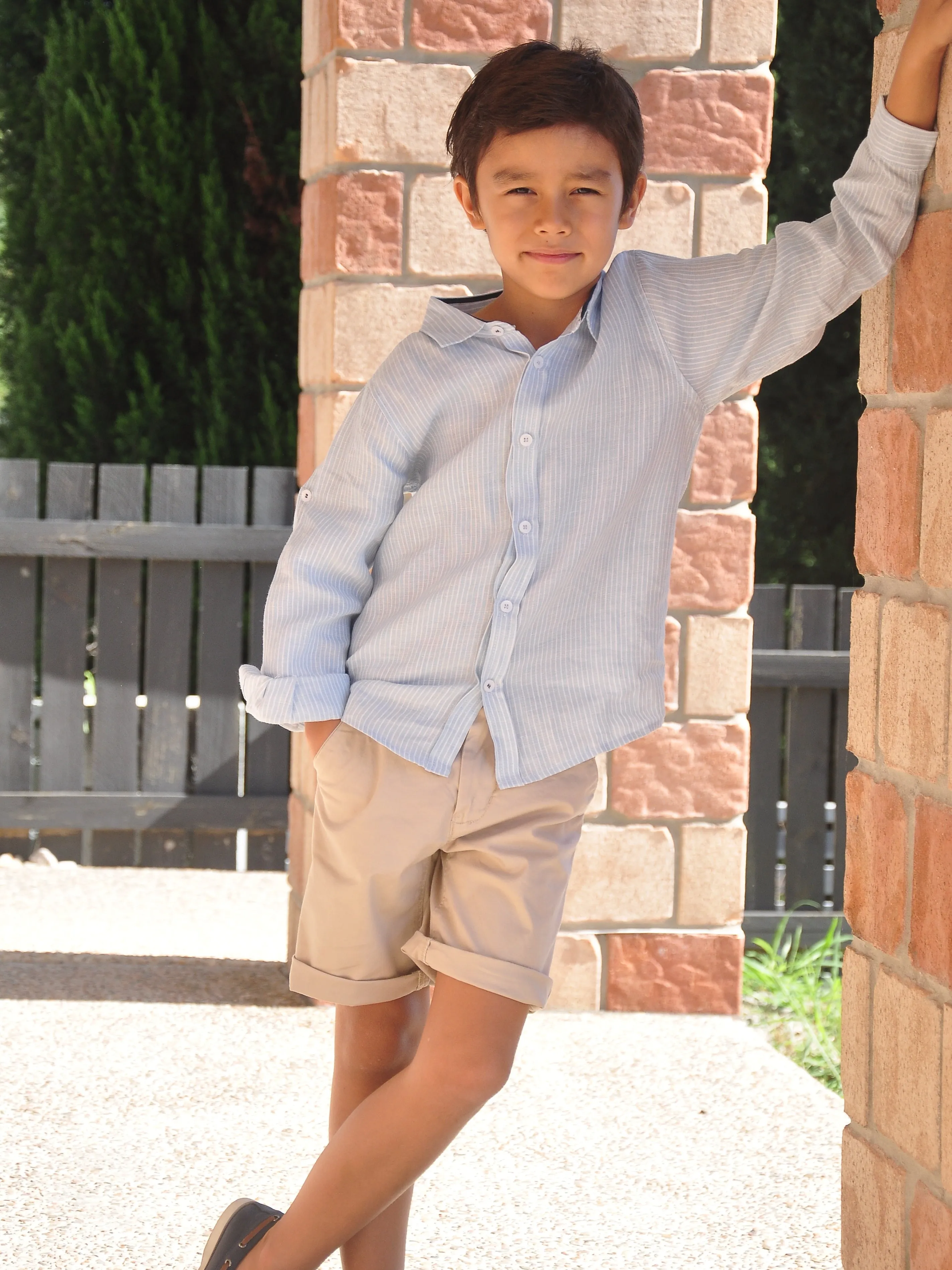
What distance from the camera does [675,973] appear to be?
3.50 m

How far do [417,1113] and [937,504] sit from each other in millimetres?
936

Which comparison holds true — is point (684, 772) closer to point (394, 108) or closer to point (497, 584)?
point (394, 108)

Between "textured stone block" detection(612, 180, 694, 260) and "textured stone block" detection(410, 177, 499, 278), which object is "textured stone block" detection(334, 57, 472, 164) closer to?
"textured stone block" detection(410, 177, 499, 278)

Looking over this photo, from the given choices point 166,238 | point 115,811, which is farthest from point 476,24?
point 166,238

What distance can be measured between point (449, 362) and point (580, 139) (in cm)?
31

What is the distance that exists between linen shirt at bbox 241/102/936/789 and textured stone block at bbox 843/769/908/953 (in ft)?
1.07

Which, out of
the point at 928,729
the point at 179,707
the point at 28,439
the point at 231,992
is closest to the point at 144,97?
the point at 28,439

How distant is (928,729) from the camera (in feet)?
5.98

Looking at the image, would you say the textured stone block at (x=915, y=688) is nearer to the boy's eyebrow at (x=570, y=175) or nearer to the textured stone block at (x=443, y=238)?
the boy's eyebrow at (x=570, y=175)

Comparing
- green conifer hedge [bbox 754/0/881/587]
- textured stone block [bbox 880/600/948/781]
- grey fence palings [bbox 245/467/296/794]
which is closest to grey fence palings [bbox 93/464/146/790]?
grey fence palings [bbox 245/467/296/794]

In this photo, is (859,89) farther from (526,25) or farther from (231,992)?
(231,992)

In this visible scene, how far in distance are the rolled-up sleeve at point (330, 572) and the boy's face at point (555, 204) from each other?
260 mm

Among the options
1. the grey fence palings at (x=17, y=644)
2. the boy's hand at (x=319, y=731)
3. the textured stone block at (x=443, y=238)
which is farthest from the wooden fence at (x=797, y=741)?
the boy's hand at (x=319, y=731)

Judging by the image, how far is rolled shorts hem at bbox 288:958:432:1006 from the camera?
6.26ft
